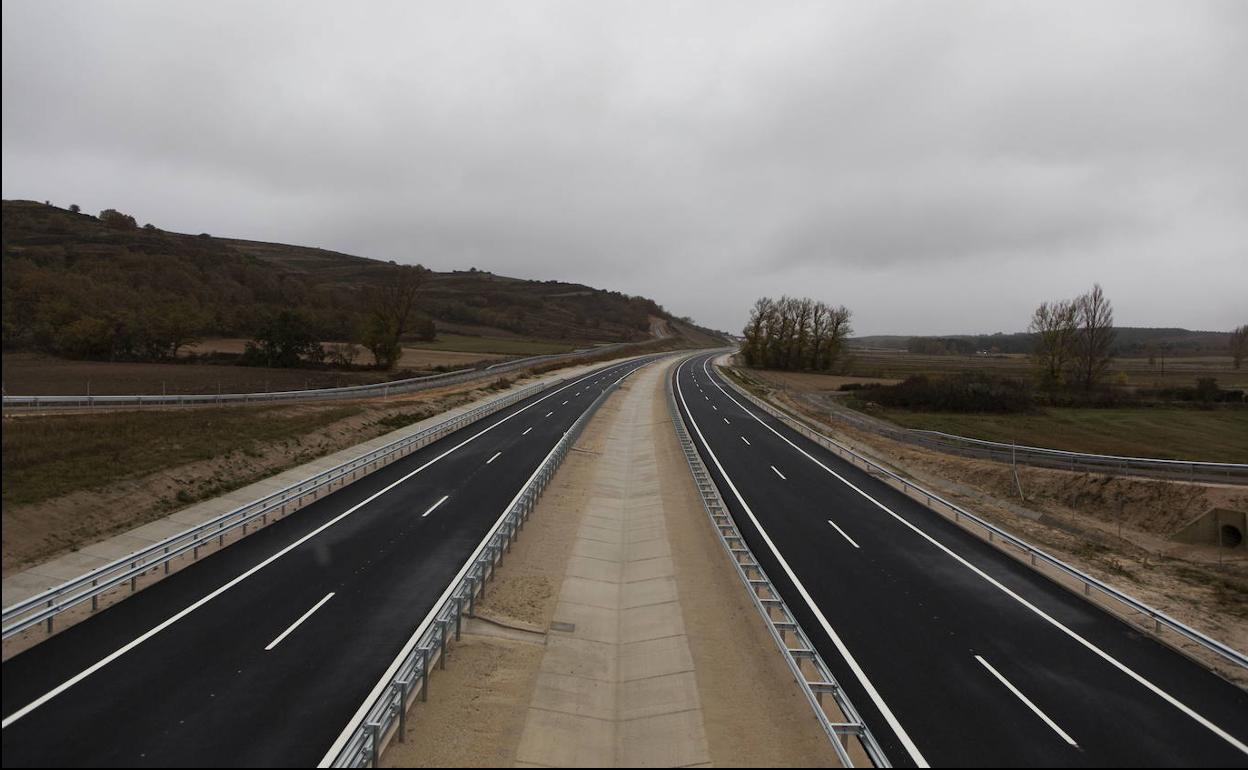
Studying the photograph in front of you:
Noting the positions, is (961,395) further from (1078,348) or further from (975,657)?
(975,657)

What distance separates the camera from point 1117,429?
1855 inches

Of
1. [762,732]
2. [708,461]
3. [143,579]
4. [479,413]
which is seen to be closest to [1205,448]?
[708,461]

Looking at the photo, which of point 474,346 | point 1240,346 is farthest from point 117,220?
point 1240,346

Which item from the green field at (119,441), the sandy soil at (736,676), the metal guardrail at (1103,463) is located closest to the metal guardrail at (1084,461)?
the metal guardrail at (1103,463)

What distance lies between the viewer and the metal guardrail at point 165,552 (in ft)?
37.6

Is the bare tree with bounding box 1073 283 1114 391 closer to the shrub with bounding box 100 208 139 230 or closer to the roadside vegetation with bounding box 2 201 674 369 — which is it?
the roadside vegetation with bounding box 2 201 674 369

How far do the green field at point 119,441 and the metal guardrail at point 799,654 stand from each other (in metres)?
17.5

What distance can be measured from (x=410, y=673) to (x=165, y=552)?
9.73 metres

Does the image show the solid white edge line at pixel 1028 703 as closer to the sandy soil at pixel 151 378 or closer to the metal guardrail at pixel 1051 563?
the metal guardrail at pixel 1051 563

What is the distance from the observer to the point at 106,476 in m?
19.3

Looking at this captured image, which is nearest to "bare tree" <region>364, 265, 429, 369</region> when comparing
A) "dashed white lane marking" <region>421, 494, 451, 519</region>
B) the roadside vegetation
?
the roadside vegetation

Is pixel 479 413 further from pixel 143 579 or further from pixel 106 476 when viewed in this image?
pixel 143 579

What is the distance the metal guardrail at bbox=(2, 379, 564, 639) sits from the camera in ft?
37.6

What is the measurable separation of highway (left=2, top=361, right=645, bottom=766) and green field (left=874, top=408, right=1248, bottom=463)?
42588 millimetres
